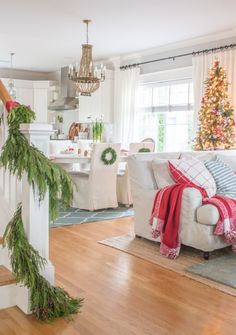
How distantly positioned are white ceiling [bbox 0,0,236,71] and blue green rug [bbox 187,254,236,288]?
329 centimetres

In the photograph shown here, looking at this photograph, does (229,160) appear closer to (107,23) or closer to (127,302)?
(127,302)

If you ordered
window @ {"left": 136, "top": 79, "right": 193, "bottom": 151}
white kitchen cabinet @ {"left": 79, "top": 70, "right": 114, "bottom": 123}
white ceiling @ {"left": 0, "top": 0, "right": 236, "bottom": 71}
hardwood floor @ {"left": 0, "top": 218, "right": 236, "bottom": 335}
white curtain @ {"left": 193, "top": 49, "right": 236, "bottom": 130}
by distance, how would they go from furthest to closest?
white kitchen cabinet @ {"left": 79, "top": 70, "right": 114, "bottom": 123} → window @ {"left": 136, "top": 79, "right": 193, "bottom": 151} → white curtain @ {"left": 193, "top": 49, "right": 236, "bottom": 130} → white ceiling @ {"left": 0, "top": 0, "right": 236, "bottom": 71} → hardwood floor @ {"left": 0, "top": 218, "right": 236, "bottom": 335}

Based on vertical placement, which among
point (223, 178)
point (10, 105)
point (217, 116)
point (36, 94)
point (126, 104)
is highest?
point (36, 94)

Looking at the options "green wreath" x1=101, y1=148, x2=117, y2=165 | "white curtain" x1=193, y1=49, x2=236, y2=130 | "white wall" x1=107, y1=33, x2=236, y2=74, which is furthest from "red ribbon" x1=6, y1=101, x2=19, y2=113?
"white wall" x1=107, y1=33, x2=236, y2=74

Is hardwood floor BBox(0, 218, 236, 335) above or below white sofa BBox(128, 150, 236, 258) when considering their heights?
below

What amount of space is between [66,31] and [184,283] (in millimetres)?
4983

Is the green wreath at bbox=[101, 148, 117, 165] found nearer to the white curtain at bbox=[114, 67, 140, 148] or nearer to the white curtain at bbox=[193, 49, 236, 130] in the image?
the white curtain at bbox=[193, 49, 236, 130]

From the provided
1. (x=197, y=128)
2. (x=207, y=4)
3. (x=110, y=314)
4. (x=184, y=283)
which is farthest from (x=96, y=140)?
(x=110, y=314)

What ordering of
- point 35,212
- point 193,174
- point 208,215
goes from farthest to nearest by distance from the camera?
1. point 193,174
2. point 208,215
3. point 35,212

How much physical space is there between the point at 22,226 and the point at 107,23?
4.45 m

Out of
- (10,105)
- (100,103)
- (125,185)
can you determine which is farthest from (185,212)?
(100,103)

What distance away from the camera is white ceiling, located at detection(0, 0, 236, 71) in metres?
5.22

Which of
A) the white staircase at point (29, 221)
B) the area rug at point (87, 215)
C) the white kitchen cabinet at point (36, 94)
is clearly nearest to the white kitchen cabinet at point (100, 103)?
the white kitchen cabinet at point (36, 94)

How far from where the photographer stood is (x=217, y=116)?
6070mm
